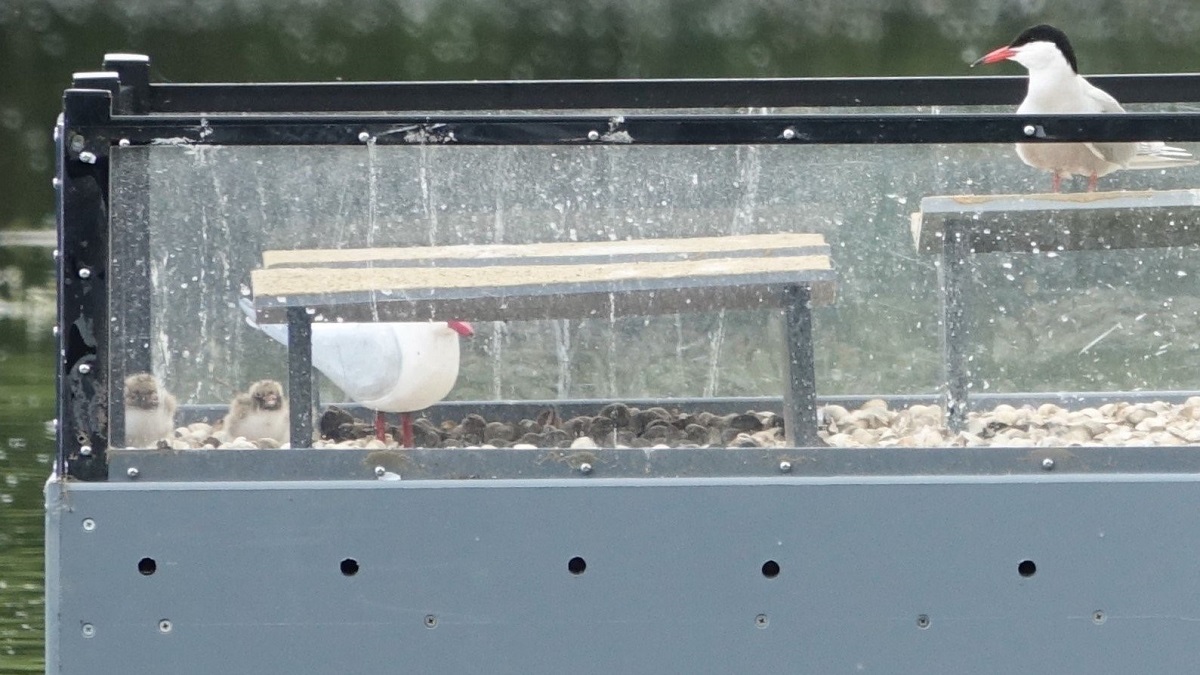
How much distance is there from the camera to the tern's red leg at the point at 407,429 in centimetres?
307

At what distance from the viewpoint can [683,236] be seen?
3033 mm

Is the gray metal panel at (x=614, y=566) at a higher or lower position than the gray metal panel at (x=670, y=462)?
lower

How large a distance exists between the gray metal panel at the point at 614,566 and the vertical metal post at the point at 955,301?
0.20m

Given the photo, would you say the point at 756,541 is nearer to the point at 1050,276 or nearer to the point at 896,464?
the point at 896,464

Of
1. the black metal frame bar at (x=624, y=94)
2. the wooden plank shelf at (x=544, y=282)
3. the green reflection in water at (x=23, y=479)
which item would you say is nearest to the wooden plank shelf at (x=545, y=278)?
the wooden plank shelf at (x=544, y=282)

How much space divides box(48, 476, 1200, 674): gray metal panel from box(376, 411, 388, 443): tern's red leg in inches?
5.9

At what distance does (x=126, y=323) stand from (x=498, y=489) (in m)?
0.57

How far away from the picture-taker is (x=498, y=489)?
2928 millimetres

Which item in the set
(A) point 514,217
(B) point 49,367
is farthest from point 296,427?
(B) point 49,367

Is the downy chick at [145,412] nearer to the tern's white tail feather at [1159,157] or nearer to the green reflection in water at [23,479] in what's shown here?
the tern's white tail feather at [1159,157]

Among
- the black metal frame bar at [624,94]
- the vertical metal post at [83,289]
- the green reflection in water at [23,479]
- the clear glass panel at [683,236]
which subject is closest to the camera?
the vertical metal post at [83,289]

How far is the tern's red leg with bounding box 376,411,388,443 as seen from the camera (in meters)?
3.06

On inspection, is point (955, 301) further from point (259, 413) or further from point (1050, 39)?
point (1050, 39)

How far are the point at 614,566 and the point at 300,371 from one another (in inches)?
21.2
